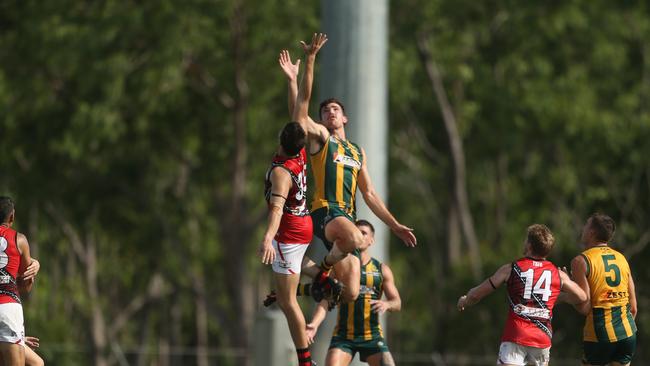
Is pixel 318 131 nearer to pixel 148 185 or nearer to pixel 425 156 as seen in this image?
pixel 148 185

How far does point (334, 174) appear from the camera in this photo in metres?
12.6

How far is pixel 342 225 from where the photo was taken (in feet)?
40.5

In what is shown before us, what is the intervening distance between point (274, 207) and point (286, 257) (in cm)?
63

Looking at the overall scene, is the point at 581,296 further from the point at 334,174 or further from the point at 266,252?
the point at 266,252

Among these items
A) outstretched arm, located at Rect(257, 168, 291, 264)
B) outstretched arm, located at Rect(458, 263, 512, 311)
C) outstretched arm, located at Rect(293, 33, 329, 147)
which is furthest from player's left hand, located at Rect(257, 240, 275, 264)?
outstretched arm, located at Rect(458, 263, 512, 311)

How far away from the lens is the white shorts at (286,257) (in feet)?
39.5

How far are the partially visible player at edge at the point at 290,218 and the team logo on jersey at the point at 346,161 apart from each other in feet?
1.61

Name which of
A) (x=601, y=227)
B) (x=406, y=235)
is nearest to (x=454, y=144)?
(x=406, y=235)

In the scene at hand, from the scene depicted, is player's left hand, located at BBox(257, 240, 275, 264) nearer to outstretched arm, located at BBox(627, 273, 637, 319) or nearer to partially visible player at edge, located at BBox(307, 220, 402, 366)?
partially visible player at edge, located at BBox(307, 220, 402, 366)

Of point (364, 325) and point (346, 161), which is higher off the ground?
Answer: point (346, 161)

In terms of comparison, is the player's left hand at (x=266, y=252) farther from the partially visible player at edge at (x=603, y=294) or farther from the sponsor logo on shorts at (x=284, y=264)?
the partially visible player at edge at (x=603, y=294)

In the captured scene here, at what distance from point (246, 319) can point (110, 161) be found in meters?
5.34

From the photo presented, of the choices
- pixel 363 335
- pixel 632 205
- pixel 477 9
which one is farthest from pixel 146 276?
pixel 363 335

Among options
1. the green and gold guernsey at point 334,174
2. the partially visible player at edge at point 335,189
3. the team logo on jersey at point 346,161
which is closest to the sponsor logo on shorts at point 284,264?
the partially visible player at edge at point 335,189
